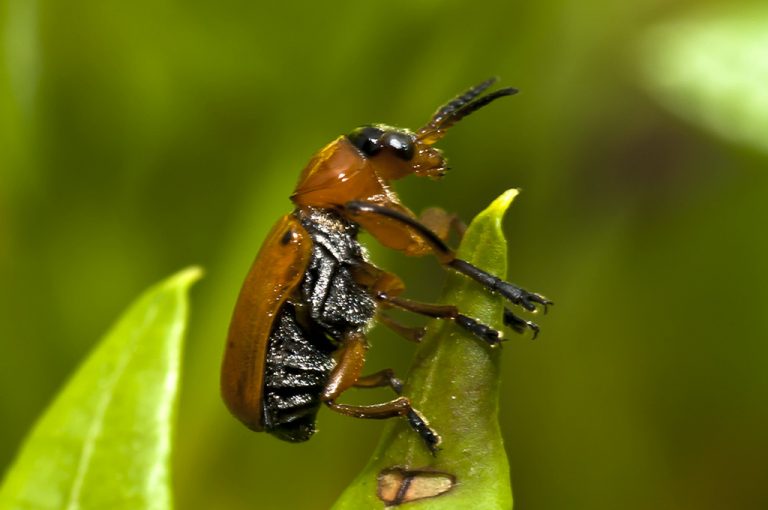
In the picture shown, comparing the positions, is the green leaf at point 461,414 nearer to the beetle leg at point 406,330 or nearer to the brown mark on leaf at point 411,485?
the brown mark on leaf at point 411,485

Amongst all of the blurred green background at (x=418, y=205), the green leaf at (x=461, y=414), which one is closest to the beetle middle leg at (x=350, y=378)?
the green leaf at (x=461, y=414)

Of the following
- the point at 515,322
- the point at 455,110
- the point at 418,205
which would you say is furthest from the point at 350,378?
the point at 418,205

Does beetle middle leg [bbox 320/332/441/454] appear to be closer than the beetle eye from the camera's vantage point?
Yes

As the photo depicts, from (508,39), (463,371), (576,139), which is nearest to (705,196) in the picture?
(576,139)

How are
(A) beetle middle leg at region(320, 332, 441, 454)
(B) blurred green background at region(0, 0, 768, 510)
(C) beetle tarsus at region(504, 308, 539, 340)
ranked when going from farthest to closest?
(B) blurred green background at region(0, 0, 768, 510), (A) beetle middle leg at region(320, 332, 441, 454), (C) beetle tarsus at region(504, 308, 539, 340)

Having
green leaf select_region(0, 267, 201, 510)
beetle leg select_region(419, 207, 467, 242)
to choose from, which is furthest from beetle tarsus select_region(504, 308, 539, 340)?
green leaf select_region(0, 267, 201, 510)

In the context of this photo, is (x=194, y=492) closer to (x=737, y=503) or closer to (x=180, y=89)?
(x=180, y=89)

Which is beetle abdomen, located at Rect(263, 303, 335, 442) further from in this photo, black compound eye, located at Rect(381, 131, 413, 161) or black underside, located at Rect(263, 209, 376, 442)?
black compound eye, located at Rect(381, 131, 413, 161)
